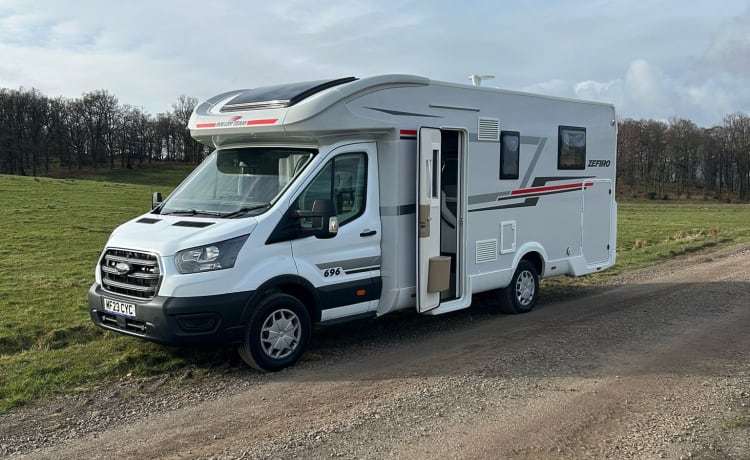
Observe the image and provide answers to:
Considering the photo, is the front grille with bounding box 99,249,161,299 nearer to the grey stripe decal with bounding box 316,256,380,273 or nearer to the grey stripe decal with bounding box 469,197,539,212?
the grey stripe decal with bounding box 316,256,380,273

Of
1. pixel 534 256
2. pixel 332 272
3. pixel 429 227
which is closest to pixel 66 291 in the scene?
pixel 332 272

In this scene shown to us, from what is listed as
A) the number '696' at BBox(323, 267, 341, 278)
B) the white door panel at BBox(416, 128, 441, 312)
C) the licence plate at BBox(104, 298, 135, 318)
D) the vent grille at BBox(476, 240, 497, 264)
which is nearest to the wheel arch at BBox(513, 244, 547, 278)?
the vent grille at BBox(476, 240, 497, 264)

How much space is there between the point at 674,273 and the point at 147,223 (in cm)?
1063

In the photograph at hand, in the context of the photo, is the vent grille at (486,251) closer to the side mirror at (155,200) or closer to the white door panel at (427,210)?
the white door panel at (427,210)

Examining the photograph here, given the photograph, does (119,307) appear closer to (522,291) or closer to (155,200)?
(155,200)

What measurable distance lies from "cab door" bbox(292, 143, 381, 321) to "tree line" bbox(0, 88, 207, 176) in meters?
48.0

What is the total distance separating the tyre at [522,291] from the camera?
943cm

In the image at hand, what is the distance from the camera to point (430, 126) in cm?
802

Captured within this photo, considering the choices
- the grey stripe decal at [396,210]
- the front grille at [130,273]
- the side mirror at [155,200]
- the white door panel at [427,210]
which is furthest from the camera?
the side mirror at [155,200]

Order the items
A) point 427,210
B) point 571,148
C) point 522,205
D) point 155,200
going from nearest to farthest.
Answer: point 427,210
point 155,200
point 522,205
point 571,148

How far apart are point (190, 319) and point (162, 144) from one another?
2626 inches

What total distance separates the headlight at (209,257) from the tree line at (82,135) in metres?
48.9

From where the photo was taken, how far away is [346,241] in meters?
7.22

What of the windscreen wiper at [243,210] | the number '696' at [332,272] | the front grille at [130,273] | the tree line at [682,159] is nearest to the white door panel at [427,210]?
the number '696' at [332,272]
